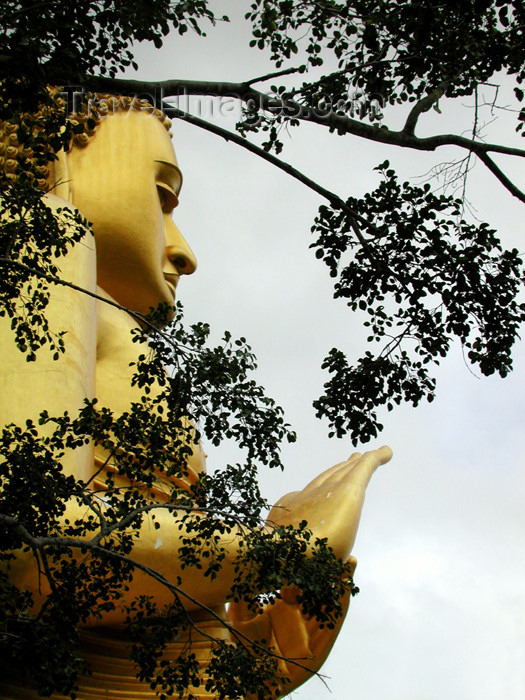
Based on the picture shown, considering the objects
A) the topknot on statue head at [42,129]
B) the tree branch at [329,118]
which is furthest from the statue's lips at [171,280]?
the tree branch at [329,118]

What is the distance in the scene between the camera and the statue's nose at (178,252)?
25.6 feet

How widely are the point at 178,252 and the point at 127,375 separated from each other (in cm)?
138

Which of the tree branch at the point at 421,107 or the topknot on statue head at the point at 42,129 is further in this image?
the topknot on statue head at the point at 42,129

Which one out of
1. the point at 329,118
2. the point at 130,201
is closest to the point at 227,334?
the point at 329,118

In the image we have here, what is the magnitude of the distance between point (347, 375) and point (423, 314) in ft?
1.58

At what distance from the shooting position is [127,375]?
680cm

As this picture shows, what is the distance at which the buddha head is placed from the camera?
281 inches

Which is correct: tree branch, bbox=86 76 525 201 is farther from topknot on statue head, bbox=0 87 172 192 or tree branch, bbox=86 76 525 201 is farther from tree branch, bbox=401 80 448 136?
topknot on statue head, bbox=0 87 172 192

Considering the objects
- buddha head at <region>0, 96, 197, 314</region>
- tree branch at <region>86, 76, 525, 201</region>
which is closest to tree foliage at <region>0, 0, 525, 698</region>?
tree branch at <region>86, 76, 525, 201</region>

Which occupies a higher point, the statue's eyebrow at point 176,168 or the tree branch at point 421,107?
the statue's eyebrow at point 176,168

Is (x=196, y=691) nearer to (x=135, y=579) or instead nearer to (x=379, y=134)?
(x=135, y=579)

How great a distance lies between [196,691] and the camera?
589cm

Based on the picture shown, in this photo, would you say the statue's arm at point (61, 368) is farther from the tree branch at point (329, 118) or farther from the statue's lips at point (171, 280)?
the statue's lips at point (171, 280)

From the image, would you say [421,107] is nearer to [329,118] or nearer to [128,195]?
[329,118]
